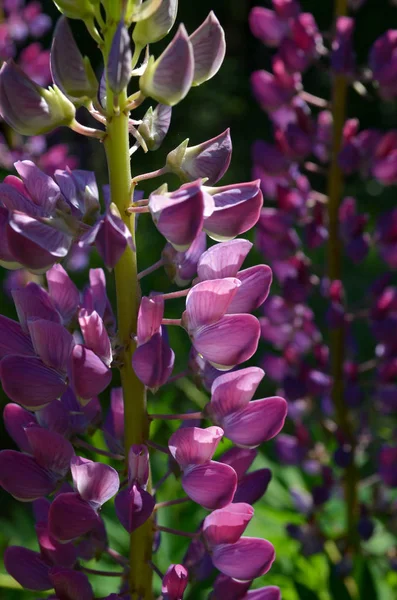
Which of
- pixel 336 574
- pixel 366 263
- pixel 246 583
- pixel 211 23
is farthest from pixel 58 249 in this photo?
pixel 366 263

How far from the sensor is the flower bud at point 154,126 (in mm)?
735

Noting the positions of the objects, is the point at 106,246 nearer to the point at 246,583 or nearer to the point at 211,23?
the point at 211,23

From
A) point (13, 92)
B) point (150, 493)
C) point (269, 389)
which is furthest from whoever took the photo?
point (269, 389)

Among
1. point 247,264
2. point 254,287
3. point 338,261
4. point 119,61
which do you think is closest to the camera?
point 119,61

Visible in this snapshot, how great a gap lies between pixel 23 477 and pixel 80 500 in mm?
57

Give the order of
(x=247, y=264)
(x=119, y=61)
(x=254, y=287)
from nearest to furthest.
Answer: (x=119, y=61), (x=254, y=287), (x=247, y=264)

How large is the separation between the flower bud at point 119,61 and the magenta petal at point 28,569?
44cm

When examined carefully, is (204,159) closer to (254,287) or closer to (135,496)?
(254,287)

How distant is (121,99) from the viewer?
691mm

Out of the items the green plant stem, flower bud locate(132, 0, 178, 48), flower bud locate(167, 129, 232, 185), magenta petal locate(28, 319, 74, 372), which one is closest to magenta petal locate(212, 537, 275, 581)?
magenta petal locate(28, 319, 74, 372)

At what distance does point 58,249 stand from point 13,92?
0.43 ft

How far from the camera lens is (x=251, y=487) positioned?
80 centimetres

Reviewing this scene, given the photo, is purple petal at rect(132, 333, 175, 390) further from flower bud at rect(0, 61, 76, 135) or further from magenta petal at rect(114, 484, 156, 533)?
flower bud at rect(0, 61, 76, 135)

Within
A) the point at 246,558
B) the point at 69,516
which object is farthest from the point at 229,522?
the point at 69,516
